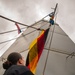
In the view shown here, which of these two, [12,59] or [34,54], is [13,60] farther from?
[34,54]

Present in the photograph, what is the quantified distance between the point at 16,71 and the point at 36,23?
24.5ft

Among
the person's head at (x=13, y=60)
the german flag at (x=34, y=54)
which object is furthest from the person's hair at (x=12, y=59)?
the german flag at (x=34, y=54)

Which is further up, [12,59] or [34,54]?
[12,59]

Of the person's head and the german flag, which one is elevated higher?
the person's head

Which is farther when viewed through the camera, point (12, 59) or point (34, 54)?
point (34, 54)

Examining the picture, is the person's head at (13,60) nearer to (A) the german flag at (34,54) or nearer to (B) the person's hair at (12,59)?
(B) the person's hair at (12,59)

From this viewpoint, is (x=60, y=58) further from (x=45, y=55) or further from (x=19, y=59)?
(x=19, y=59)

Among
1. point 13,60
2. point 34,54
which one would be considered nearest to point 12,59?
point 13,60

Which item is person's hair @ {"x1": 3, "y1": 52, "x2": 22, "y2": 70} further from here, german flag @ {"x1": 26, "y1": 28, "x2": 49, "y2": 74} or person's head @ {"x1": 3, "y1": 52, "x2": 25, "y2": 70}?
german flag @ {"x1": 26, "y1": 28, "x2": 49, "y2": 74}

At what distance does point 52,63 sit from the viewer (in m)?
8.55

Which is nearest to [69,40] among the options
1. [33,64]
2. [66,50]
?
[66,50]

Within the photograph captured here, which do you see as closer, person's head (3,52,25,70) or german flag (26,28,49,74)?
person's head (3,52,25,70)

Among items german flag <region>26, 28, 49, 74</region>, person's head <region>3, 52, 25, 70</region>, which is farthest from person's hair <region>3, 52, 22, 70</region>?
german flag <region>26, 28, 49, 74</region>

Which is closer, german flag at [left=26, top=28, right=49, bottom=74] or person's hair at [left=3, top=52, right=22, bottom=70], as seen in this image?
person's hair at [left=3, top=52, right=22, bottom=70]
